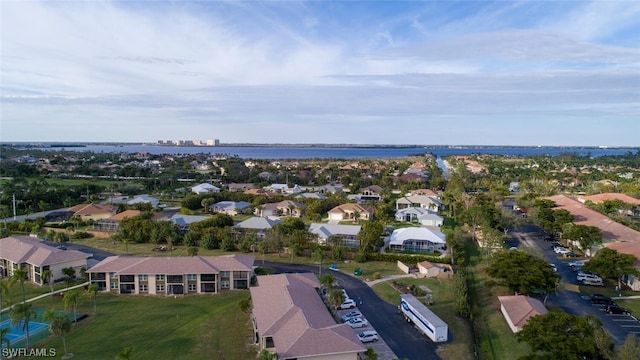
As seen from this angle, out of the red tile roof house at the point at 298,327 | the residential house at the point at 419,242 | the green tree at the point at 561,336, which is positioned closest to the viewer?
the green tree at the point at 561,336

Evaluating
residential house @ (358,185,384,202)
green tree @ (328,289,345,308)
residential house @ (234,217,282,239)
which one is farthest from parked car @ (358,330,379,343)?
residential house @ (358,185,384,202)

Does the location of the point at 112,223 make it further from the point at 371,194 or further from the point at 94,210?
the point at 371,194

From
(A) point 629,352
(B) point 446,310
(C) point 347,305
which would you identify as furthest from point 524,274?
(C) point 347,305

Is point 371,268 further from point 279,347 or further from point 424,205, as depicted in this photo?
point 424,205

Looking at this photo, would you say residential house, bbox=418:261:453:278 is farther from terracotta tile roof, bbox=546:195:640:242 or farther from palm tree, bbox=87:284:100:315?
palm tree, bbox=87:284:100:315

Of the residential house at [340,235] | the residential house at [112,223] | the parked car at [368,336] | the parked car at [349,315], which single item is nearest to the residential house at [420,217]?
the residential house at [340,235]

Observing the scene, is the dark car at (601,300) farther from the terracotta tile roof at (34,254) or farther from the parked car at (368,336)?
the terracotta tile roof at (34,254)

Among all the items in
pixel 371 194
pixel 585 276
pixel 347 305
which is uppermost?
pixel 371 194
